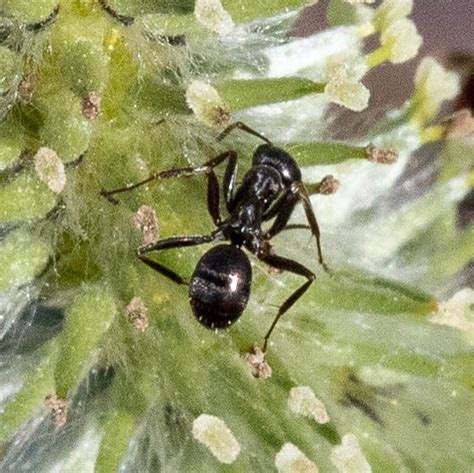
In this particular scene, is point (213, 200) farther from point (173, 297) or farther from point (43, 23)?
point (43, 23)

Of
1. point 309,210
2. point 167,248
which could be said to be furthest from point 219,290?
point 309,210

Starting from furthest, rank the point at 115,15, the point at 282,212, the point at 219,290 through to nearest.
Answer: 1. the point at 282,212
2. the point at 115,15
3. the point at 219,290

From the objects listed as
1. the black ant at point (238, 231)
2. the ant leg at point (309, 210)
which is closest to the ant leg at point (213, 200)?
the black ant at point (238, 231)

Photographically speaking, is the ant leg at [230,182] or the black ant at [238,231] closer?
the black ant at [238,231]

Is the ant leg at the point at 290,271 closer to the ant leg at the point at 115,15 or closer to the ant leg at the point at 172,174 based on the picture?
the ant leg at the point at 172,174

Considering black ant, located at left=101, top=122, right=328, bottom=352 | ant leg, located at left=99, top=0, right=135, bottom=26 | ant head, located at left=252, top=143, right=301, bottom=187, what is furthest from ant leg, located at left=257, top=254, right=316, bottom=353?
ant leg, located at left=99, top=0, right=135, bottom=26

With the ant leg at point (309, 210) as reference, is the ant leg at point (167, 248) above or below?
above

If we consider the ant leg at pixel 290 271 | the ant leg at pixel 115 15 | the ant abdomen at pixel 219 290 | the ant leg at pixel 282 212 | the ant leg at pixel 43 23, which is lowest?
the ant leg at pixel 290 271
